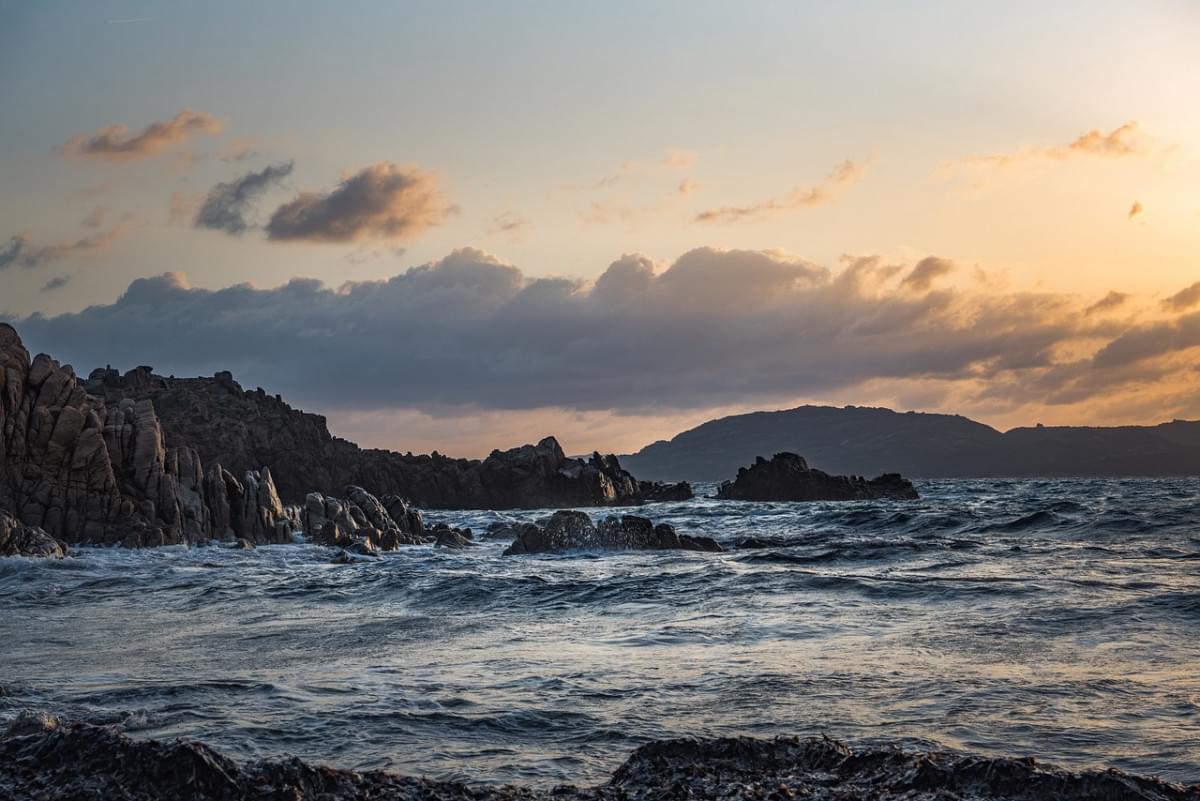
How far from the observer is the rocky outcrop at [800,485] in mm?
96125

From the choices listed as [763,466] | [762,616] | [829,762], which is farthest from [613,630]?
[763,466]

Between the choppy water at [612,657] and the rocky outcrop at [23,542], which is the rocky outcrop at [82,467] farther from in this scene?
the choppy water at [612,657]

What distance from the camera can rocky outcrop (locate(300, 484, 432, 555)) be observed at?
38.4m

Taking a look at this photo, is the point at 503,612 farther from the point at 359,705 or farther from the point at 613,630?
the point at 359,705

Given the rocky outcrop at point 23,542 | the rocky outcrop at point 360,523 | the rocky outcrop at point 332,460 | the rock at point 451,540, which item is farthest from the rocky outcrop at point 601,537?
the rocky outcrop at point 332,460

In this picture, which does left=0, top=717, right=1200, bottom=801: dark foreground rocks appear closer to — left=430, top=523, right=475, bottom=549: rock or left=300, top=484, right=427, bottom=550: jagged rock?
left=300, top=484, right=427, bottom=550: jagged rock

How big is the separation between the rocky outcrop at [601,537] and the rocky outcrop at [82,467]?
503 inches

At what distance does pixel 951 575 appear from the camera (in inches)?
874

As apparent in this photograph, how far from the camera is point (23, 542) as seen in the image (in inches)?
1136

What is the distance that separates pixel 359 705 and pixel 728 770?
4699mm

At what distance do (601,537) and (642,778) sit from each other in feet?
91.2

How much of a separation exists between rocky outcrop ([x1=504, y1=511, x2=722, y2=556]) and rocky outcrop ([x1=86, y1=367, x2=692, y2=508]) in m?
42.8

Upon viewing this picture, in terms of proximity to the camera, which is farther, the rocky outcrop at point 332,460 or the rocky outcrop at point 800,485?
the rocky outcrop at point 800,485

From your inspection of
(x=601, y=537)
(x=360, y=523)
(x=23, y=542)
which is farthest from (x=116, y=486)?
(x=601, y=537)
